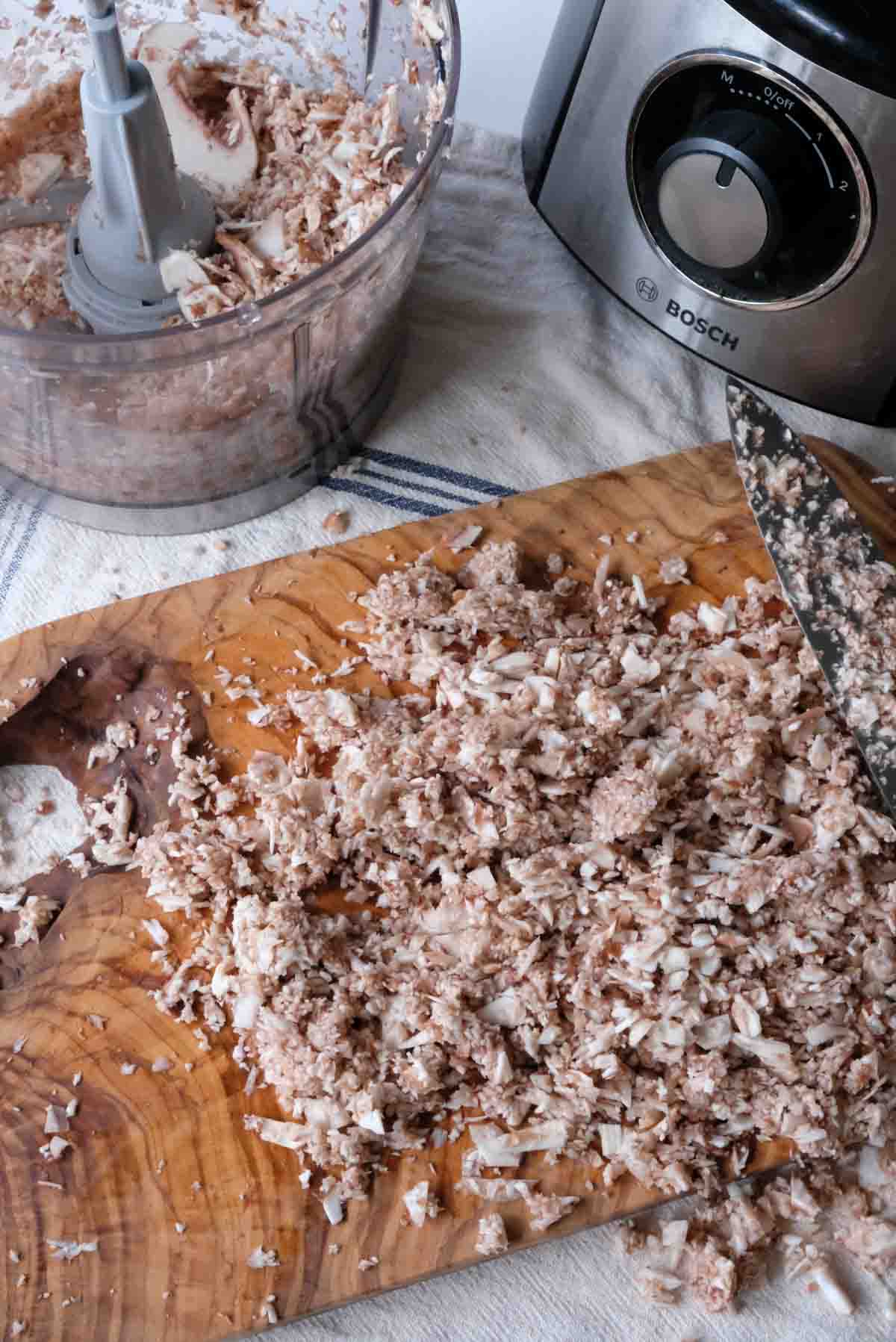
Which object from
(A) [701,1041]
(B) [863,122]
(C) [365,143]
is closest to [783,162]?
(B) [863,122]

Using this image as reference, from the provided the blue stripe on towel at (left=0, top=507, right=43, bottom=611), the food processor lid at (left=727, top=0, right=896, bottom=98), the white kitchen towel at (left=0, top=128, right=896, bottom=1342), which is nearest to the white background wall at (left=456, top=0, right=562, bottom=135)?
the white kitchen towel at (left=0, top=128, right=896, bottom=1342)

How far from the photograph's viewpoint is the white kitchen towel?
1.21 meters

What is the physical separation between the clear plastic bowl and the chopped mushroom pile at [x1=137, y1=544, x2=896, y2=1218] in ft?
0.71

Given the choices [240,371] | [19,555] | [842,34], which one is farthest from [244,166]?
[842,34]

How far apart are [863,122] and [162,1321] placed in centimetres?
94

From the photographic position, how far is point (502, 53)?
144 centimetres

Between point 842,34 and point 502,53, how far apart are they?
58cm

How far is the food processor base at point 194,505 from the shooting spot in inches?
46.8

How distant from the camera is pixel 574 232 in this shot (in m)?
1.24

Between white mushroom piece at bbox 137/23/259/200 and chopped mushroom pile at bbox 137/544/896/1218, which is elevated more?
white mushroom piece at bbox 137/23/259/200

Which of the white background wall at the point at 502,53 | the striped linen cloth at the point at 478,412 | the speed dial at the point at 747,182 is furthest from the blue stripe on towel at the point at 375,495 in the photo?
the white background wall at the point at 502,53

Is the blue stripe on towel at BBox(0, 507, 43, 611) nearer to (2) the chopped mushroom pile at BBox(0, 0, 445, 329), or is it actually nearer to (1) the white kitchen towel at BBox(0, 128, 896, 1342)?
(1) the white kitchen towel at BBox(0, 128, 896, 1342)

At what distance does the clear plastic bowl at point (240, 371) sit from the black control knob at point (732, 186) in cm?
18

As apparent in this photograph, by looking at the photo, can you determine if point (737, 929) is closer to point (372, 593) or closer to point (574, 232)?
point (372, 593)
